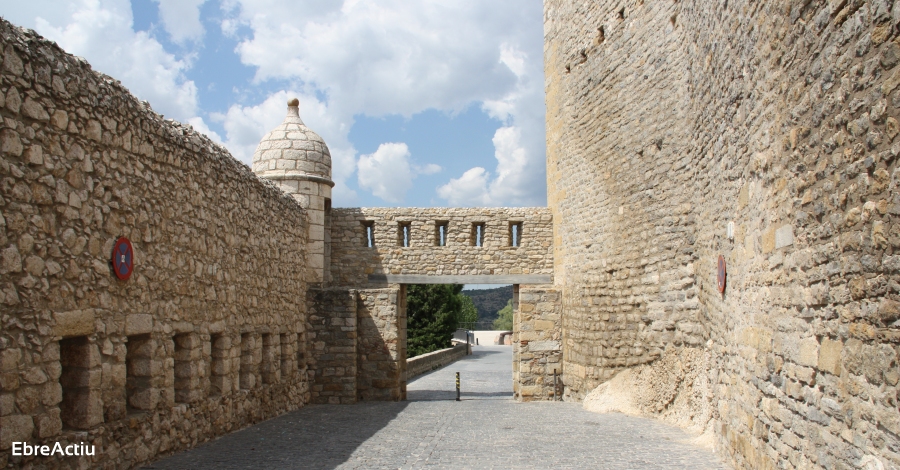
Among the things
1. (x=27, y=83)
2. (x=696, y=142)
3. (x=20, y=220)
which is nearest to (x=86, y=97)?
(x=27, y=83)

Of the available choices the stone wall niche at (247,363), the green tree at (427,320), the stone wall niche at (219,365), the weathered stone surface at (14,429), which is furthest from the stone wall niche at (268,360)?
the green tree at (427,320)

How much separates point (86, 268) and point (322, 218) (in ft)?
29.2

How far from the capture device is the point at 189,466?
709 cm

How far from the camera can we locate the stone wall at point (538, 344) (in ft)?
47.9

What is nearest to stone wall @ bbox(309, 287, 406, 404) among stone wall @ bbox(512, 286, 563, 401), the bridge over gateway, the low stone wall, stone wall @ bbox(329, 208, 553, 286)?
the bridge over gateway

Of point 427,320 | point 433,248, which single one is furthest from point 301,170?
point 427,320

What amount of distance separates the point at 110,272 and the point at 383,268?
9.87 meters

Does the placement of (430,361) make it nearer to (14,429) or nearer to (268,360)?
(268,360)

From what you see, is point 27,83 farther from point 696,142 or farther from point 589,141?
point 589,141

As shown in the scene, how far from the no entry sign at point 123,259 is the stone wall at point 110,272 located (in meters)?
0.06

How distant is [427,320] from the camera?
34.4 meters

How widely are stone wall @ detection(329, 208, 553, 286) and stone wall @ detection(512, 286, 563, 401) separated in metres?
1.58

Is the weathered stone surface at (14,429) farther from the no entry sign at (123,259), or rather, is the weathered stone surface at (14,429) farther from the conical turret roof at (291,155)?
the conical turret roof at (291,155)

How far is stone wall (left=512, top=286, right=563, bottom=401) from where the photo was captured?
1459 cm
